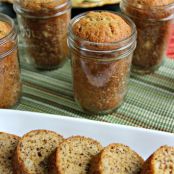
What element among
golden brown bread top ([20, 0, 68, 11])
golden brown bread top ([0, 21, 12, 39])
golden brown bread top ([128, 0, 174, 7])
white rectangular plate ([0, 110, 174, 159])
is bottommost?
white rectangular plate ([0, 110, 174, 159])

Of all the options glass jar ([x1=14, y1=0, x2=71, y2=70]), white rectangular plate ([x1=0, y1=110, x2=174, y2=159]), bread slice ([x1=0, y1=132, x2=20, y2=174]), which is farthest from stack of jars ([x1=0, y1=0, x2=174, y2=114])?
bread slice ([x1=0, y1=132, x2=20, y2=174])

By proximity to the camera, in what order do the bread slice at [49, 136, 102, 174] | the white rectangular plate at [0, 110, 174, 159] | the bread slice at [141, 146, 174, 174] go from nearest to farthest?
the bread slice at [141, 146, 174, 174]
the bread slice at [49, 136, 102, 174]
the white rectangular plate at [0, 110, 174, 159]

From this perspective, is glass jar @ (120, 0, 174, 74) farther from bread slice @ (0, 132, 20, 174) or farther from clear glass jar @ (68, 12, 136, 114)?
bread slice @ (0, 132, 20, 174)

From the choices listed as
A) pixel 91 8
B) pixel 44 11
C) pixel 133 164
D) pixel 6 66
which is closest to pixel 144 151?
pixel 133 164

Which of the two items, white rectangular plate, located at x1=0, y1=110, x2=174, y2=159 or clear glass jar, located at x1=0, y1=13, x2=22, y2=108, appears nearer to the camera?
white rectangular plate, located at x1=0, y1=110, x2=174, y2=159

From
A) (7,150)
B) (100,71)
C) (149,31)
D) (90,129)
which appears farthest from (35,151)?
(149,31)

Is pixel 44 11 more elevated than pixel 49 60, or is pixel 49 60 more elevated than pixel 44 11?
pixel 44 11

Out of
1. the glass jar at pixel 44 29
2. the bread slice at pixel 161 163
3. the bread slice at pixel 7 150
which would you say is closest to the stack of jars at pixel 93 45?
the glass jar at pixel 44 29

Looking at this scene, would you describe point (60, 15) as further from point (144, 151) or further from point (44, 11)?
point (144, 151)
